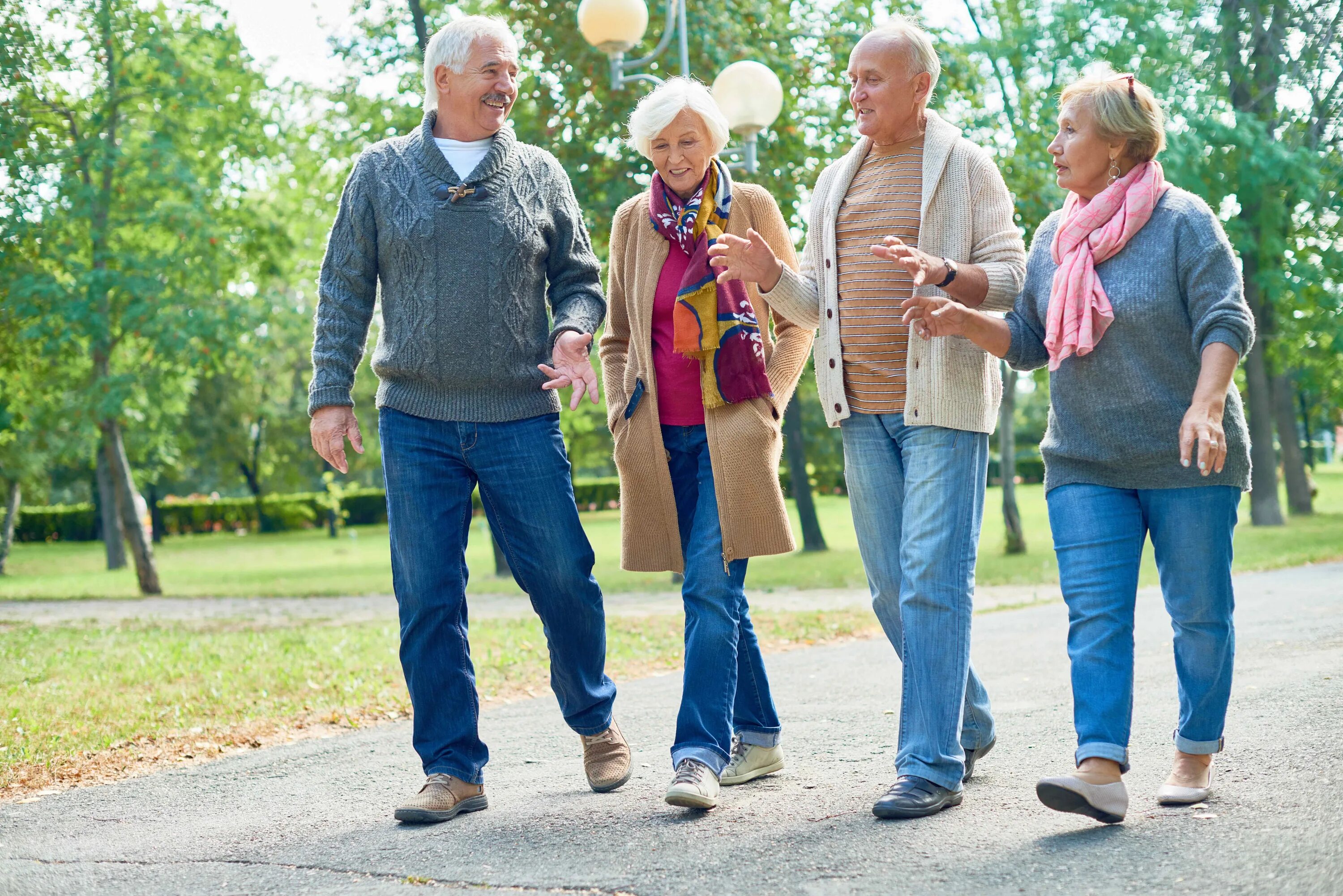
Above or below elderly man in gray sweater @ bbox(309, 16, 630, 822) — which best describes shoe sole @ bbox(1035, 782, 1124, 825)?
below

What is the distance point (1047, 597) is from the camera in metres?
12.7

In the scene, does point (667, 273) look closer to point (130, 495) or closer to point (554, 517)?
point (554, 517)

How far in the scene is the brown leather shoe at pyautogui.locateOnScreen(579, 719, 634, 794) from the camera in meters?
4.21

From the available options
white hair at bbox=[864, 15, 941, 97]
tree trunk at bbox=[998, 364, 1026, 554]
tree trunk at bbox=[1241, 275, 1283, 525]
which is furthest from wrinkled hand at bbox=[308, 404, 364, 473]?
tree trunk at bbox=[1241, 275, 1283, 525]

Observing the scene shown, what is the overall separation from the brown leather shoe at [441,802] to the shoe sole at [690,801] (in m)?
0.68

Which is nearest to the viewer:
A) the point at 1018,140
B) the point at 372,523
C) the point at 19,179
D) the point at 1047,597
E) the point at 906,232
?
the point at 906,232

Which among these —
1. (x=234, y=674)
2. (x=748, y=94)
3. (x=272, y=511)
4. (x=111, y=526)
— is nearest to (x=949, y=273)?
(x=234, y=674)

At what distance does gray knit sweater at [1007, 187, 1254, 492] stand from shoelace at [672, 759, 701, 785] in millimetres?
1315

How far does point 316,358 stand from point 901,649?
2.01 metres

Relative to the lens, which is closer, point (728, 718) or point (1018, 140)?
point (728, 718)

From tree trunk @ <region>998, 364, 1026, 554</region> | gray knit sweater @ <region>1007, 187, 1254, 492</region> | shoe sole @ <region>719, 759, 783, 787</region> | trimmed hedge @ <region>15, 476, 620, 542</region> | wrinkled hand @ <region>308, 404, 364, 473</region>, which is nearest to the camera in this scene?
gray knit sweater @ <region>1007, 187, 1254, 492</region>

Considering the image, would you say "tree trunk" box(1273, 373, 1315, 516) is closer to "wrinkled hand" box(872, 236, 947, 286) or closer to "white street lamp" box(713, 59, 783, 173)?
"white street lamp" box(713, 59, 783, 173)

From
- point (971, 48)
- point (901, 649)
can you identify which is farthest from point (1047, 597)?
point (971, 48)

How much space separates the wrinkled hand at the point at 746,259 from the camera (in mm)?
3814
